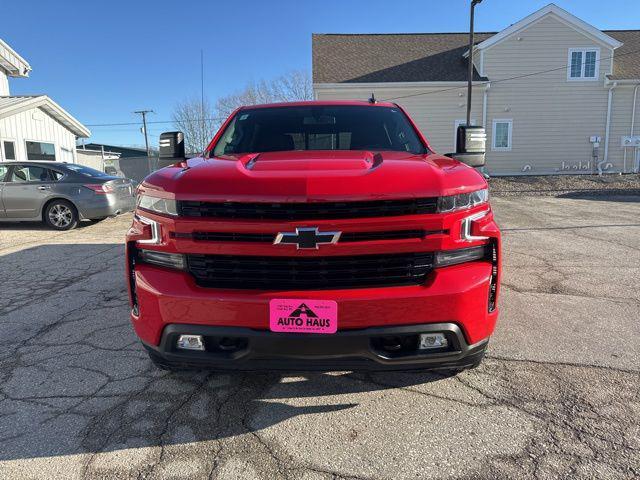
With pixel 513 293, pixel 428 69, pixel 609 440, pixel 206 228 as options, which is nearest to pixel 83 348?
pixel 206 228

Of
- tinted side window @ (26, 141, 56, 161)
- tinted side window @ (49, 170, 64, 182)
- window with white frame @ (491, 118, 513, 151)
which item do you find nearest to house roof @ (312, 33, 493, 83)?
window with white frame @ (491, 118, 513, 151)

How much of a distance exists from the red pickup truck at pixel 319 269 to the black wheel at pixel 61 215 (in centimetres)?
816

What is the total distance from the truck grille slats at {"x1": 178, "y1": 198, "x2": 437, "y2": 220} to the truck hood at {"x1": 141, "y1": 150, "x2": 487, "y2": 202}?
1.3 inches

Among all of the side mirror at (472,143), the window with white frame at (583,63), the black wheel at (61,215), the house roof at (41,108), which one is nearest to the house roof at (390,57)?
the window with white frame at (583,63)

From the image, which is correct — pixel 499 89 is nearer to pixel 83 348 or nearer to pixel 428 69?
pixel 428 69

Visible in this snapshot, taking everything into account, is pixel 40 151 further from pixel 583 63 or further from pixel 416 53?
pixel 583 63

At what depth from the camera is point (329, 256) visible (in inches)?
84.8

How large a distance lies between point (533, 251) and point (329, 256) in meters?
5.60

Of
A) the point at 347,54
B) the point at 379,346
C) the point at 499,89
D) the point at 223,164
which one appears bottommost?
the point at 379,346

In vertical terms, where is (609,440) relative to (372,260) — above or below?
below

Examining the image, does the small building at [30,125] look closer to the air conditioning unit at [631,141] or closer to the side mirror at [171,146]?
the side mirror at [171,146]

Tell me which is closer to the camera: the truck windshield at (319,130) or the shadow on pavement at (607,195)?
the truck windshield at (319,130)

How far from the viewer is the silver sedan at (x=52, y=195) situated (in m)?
9.23

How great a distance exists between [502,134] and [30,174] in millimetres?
19030
